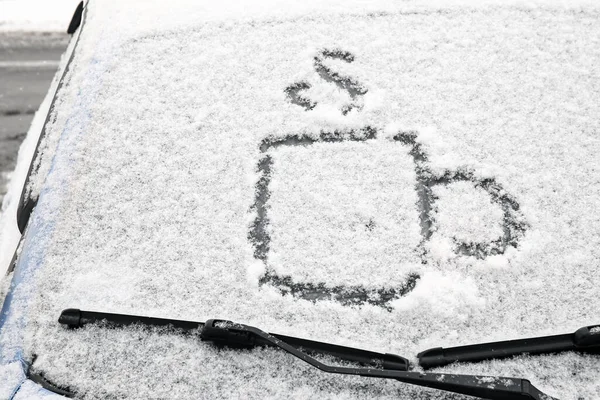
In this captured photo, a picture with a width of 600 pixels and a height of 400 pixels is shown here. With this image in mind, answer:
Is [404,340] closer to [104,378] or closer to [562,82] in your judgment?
[104,378]

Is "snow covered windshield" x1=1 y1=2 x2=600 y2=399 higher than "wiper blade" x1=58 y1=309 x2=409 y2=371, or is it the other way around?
"snow covered windshield" x1=1 y1=2 x2=600 y2=399

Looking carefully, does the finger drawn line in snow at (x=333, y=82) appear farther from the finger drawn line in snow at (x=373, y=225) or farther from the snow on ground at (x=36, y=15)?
the snow on ground at (x=36, y=15)

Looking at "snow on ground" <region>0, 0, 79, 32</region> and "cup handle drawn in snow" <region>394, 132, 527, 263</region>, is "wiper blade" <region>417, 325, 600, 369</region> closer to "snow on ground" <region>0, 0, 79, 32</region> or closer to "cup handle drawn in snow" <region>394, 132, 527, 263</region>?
"cup handle drawn in snow" <region>394, 132, 527, 263</region>

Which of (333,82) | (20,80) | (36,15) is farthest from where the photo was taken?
(36,15)

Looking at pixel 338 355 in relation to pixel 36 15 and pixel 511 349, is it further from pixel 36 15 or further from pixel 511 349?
pixel 36 15

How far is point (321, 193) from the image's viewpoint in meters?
1.38

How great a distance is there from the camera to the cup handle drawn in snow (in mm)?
1273

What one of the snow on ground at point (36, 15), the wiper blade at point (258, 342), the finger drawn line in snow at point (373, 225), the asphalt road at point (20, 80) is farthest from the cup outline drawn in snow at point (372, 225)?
the snow on ground at point (36, 15)

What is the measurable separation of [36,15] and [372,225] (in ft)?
13.7

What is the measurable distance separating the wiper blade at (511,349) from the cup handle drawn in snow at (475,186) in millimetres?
220

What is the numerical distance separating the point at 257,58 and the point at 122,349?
1001 mm

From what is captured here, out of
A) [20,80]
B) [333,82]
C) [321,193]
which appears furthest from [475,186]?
[20,80]

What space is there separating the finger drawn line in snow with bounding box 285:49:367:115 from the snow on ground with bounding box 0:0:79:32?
3267 mm

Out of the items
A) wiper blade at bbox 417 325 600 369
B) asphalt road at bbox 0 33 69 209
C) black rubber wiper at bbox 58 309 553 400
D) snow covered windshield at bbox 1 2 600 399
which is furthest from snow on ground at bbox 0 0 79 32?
wiper blade at bbox 417 325 600 369
